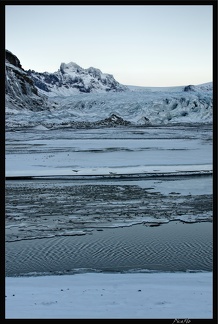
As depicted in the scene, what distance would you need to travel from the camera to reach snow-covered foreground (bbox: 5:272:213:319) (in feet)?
12.5

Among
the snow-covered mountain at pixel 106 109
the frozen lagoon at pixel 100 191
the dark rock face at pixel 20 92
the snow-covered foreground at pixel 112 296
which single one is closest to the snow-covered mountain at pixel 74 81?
the dark rock face at pixel 20 92

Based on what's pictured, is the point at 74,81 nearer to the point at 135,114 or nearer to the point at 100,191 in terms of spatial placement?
the point at 135,114

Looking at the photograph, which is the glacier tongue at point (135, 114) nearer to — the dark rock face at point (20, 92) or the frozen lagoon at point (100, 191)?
the dark rock face at point (20, 92)

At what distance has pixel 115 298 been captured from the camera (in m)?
4.27

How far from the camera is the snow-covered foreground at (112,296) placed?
150 inches

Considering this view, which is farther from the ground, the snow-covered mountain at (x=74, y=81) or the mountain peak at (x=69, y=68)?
the mountain peak at (x=69, y=68)

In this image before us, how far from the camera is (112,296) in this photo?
435 cm

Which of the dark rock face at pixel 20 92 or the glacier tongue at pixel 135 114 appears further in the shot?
the dark rock face at pixel 20 92

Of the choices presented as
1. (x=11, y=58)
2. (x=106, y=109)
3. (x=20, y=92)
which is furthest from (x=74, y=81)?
(x=106, y=109)

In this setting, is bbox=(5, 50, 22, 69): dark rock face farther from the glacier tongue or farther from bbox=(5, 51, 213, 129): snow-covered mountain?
the glacier tongue

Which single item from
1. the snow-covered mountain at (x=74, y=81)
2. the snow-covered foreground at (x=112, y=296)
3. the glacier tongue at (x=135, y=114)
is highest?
the snow-covered mountain at (x=74, y=81)

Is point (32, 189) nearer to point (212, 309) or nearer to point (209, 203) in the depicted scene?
point (209, 203)

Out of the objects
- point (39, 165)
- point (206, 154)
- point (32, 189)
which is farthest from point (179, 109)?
point (32, 189)

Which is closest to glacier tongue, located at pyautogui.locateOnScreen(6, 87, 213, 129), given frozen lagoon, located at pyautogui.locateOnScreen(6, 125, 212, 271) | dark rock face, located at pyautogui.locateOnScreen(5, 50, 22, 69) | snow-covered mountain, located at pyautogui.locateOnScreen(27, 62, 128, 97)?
dark rock face, located at pyautogui.locateOnScreen(5, 50, 22, 69)
